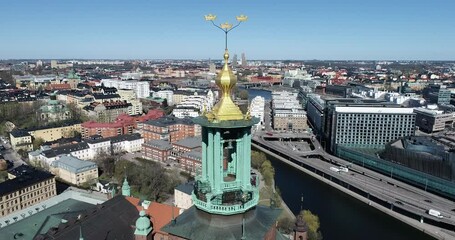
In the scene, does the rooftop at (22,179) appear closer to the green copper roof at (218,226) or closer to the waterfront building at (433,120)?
the green copper roof at (218,226)

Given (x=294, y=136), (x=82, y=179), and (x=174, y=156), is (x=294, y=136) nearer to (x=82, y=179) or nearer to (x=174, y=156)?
(x=174, y=156)

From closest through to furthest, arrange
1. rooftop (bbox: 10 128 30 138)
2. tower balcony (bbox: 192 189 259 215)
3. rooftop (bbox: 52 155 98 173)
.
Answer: tower balcony (bbox: 192 189 259 215) < rooftop (bbox: 52 155 98 173) < rooftop (bbox: 10 128 30 138)

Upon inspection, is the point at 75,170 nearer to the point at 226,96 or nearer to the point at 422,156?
the point at 226,96

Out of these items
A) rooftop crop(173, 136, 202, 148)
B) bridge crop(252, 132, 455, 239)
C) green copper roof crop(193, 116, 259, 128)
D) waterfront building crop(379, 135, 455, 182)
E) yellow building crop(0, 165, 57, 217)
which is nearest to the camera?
green copper roof crop(193, 116, 259, 128)

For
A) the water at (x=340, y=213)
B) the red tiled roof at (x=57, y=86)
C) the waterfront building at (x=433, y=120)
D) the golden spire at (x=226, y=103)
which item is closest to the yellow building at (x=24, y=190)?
the water at (x=340, y=213)

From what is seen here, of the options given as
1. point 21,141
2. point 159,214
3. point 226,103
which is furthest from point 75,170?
point 226,103

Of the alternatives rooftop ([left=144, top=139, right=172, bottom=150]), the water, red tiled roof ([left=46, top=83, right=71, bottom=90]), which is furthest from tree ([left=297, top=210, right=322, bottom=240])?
red tiled roof ([left=46, top=83, right=71, bottom=90])

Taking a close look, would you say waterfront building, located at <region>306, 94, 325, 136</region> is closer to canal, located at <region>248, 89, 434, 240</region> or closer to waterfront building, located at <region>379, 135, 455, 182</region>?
waterfront building, located at <region>379, 135, 455, 182</region>
